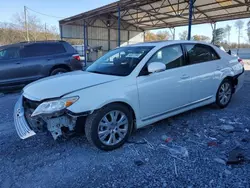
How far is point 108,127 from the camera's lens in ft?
9.33

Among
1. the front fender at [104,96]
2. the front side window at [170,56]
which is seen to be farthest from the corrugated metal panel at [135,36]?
the front fender at [104,96]

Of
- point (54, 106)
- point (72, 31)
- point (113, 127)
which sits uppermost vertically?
point (72, 31)

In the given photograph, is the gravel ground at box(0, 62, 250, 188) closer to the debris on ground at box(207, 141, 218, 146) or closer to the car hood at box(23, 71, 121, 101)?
the debris on ground at box(207, 141, 218, 146)

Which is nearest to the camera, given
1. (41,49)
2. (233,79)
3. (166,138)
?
(166,138)

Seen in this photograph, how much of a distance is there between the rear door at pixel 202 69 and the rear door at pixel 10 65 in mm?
5653

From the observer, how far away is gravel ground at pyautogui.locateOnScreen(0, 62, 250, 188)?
7.54ft

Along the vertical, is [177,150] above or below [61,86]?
below

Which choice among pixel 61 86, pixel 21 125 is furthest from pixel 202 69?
pixel 21 125

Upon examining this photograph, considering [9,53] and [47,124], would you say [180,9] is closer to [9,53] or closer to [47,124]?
[9,53]

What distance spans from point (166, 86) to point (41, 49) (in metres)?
5.55

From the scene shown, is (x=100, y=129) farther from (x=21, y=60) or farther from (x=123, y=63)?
(x=21, y=60)

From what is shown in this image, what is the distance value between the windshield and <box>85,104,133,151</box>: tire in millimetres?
616

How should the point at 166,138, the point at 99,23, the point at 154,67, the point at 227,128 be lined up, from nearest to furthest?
the point at 154,67, the point at 166,138, the point at 227,128, the point at 99,23

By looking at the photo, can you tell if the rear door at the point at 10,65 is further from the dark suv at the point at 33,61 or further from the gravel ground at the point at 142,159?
the gravel ground at the point at 142,159
